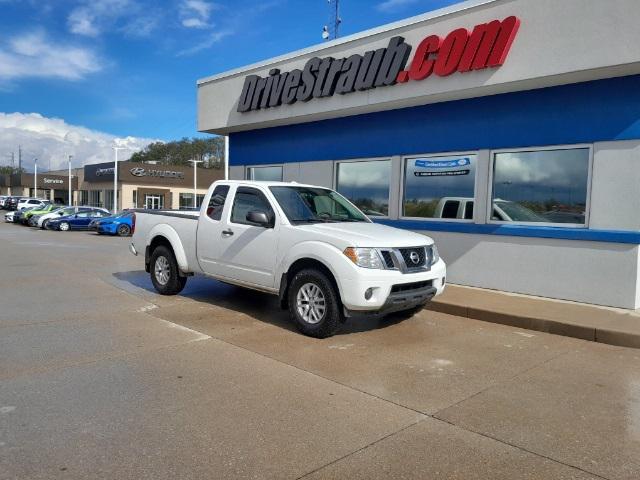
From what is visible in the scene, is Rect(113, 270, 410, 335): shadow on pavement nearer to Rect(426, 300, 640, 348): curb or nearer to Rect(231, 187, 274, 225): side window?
Rect(426, 300, 640, 348): curb

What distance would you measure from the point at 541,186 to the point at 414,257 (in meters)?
3.95

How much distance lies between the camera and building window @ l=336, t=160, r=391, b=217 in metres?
11.5

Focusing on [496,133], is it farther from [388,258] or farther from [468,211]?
[388,258]

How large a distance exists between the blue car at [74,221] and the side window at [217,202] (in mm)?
24335

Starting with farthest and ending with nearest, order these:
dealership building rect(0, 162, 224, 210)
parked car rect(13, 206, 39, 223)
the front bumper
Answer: dealership building rect(0, 162, 224, 210) < parked car rect(13, 206, 39, 223) < the front bumper

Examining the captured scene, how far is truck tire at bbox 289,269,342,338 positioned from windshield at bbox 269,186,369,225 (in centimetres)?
89

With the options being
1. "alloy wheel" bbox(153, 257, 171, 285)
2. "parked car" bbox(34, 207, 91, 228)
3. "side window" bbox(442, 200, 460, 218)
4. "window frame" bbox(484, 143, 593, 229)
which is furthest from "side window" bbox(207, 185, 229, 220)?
"parked car" bbox(34, 207, 91, 228)

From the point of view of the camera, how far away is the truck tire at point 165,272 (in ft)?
→ 28.4

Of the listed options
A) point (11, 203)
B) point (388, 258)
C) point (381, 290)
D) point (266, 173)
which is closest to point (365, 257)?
point (388, 258)

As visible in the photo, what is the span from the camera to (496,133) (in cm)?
945

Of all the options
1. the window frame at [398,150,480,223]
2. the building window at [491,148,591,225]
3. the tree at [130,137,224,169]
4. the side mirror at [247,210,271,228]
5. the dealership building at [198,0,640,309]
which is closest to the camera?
the side mirror at [247,210,271,228]

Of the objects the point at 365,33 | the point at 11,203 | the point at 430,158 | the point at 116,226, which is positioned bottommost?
the point at 116,226

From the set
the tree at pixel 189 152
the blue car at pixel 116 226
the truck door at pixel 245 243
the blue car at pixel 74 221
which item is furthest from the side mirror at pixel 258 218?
the tree at pixel 189 152

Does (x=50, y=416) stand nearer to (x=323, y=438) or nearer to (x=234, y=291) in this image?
(x=323, y=438)
